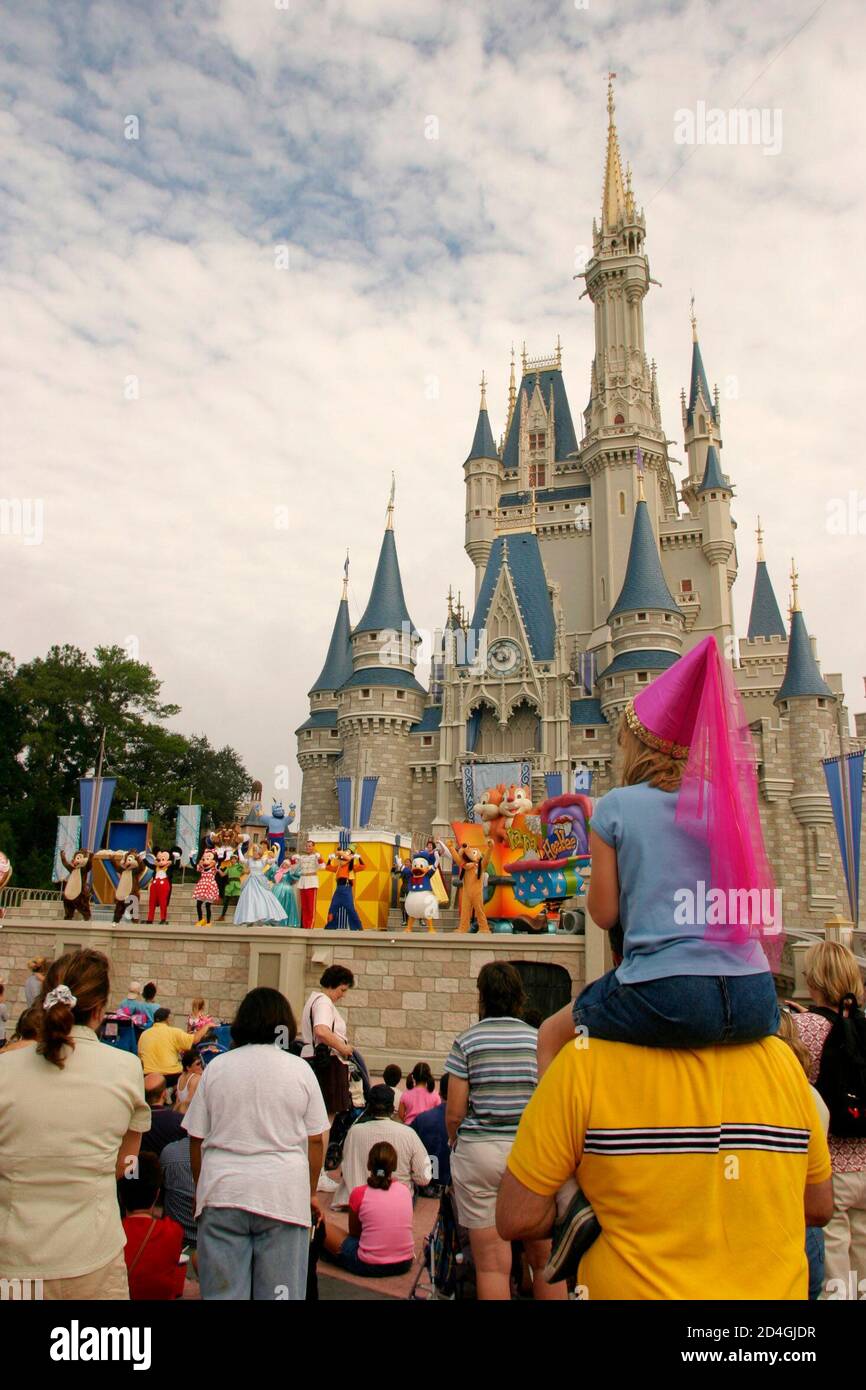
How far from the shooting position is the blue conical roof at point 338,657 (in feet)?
146

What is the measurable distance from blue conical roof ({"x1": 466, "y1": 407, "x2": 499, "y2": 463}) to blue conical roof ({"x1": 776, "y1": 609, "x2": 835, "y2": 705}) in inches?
747

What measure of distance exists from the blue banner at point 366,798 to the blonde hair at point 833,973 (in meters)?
28.6

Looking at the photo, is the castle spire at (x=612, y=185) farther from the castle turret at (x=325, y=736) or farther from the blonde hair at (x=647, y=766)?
the blonde hair at (x=647, y=766)

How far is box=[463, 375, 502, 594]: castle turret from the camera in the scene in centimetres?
4631

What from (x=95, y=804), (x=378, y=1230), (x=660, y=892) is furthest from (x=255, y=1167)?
(x=95, y=804)

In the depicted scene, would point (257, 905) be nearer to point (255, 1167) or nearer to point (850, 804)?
point (255, 1167)

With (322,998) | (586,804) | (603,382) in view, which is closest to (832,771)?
(586,804)

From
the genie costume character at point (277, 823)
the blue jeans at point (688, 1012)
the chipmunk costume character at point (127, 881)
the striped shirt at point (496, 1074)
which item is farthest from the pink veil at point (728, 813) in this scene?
the genie costume character at point (277, 823)

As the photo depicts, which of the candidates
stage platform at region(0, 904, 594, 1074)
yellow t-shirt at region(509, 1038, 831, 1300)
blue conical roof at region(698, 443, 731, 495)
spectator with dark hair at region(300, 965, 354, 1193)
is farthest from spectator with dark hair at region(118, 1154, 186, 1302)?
blue conical roof at region(698, 443, 731, 495)

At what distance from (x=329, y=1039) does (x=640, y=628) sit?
1292 inches

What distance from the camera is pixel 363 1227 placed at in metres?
5.20

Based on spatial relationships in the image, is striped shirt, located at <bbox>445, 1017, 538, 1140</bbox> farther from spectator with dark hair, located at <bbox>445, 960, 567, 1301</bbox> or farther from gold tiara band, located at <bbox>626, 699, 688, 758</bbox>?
gold tiara band, located at <bbox>626, 699, 688, 758</bbox>

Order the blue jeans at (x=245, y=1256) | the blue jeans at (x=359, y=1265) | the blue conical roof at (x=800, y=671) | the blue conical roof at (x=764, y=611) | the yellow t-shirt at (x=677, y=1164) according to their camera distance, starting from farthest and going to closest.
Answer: the blue conical roof at (x=764, y=611)
the blue conical roof at (x=800, y=671)
the blue jeans at (x=359, y=1265)
the blue jeans at (x=245, y=1256)
the yellow t-shirt at (x=677, y=1164)

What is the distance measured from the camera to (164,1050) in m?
7.95
